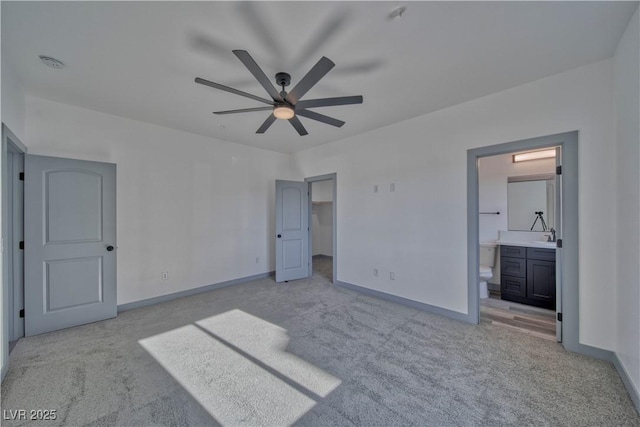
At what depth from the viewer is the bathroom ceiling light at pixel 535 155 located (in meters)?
3.88

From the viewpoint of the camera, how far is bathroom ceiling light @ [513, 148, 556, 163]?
3881mm

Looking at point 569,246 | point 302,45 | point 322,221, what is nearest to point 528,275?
point 569,246

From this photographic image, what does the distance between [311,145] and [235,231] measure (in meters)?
2.27

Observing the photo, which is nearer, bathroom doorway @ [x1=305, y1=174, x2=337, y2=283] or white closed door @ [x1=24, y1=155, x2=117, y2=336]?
white closed door @ [x1=24, y1=155, x2=117, y2=336]

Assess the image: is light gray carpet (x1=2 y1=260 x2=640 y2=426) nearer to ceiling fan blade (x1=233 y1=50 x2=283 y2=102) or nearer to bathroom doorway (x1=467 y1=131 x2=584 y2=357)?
bathroom doorway (x1=467 y1=131 x2=584 y2=357)

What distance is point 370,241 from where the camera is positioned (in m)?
4.17

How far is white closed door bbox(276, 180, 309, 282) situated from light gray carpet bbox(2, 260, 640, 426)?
5.84 feet

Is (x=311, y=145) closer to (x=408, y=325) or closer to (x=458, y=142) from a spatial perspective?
(x=458, y=142)

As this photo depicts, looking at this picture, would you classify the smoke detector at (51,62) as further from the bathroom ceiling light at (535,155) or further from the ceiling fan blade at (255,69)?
the bathroom ceiling light at (535,155)

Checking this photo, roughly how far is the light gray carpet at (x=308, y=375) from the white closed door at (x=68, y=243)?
0.92 feet

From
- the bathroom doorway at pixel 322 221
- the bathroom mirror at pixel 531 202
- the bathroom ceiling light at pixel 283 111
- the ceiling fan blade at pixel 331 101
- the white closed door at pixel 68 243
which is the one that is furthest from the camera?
the bathroom doorway at pixel 322 221

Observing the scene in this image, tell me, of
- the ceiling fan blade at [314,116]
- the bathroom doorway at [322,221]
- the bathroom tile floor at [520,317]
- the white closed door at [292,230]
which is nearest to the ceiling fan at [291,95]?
the ceiling fan blade at [314,116]

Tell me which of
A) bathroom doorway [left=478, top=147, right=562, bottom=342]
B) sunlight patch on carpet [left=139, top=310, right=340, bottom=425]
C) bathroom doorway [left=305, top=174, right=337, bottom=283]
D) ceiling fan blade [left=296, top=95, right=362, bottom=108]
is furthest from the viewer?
bathroom doorway [left=305, top=174, right=337, bottom=283]

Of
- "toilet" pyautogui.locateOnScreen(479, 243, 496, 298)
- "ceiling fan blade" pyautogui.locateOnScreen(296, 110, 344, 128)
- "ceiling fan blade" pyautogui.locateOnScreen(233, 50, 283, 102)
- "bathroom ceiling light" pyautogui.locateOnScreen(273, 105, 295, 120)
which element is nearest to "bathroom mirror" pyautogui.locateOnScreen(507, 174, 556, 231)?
"toilet" pyautogui.locateOnScreen(479, 243, 496, 298)
